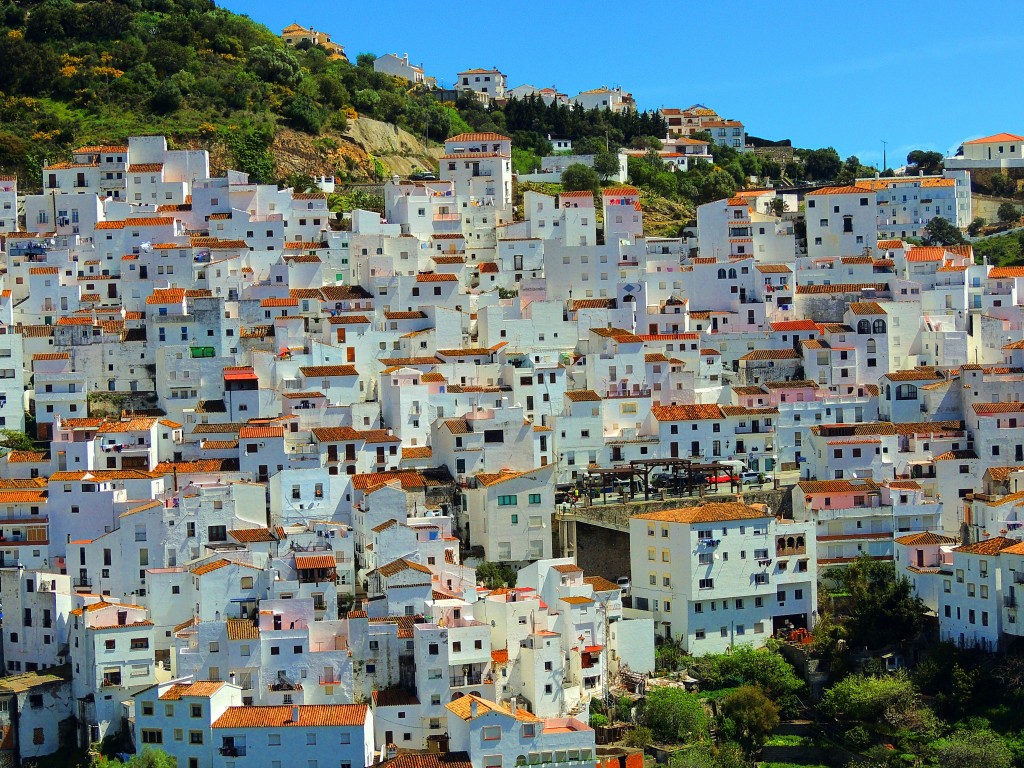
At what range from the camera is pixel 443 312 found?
63.8 m

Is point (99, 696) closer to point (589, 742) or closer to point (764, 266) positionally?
point (589, 742)

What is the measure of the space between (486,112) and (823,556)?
50752 millimetres

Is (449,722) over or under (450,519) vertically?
under

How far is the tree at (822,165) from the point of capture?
9925cm

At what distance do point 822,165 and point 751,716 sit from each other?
56642 millimetres

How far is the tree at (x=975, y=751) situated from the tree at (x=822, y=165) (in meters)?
55.4

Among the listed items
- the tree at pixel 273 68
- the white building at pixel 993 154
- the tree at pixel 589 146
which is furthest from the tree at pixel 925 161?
the tree at pixel 273 68

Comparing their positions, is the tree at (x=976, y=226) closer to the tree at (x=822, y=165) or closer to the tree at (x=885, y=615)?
the tree at (x=822, y=165)

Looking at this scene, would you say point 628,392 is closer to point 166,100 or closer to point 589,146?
point 166,100

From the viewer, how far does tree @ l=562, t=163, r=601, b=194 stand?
81438 mm

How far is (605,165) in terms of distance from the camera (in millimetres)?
86062

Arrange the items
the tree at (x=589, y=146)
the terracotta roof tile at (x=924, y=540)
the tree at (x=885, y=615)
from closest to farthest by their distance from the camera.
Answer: the tree at (x=885, y=615) < the terracotta roof tile at (x=924, y=540) < the tree at (x=589, y=146)

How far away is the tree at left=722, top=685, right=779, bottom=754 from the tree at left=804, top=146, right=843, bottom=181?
5471 cm

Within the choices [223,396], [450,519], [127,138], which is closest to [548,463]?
[450,519]
